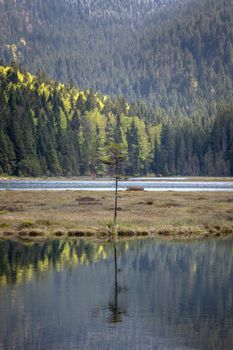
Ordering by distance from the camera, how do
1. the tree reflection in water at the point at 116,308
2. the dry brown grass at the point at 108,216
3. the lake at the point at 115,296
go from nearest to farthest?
the lake at the point at 115,296
the tree reflection in water at the point at 116,308
the dry brown grass at the point at 108,216

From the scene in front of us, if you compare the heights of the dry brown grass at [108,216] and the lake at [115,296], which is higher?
the dry brown grass at [108,216]

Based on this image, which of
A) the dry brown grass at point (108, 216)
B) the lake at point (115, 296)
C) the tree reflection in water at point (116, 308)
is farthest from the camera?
the dry brown grass at point (108, 216)

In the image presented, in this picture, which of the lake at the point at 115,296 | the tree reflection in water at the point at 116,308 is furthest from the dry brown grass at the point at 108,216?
the tree reflection in water at the point at 116,308

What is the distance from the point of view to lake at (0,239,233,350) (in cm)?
3212

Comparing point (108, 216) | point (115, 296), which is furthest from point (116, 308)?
point (108, 216)

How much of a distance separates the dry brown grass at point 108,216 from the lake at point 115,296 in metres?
5.78

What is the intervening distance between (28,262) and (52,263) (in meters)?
1.65

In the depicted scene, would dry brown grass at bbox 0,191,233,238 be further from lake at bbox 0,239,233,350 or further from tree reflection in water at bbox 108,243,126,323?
tree reflection in water at bbox 108,243,126,323

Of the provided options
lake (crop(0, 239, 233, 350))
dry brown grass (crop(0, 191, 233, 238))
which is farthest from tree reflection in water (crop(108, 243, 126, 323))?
dry brown grass (crop(0, 191, 233, 238))

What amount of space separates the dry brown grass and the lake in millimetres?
5779

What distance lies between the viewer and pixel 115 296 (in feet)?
133

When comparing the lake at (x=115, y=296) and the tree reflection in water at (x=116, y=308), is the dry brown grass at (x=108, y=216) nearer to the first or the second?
the lake at (x=115, y=296)

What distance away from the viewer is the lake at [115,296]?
32125 mm

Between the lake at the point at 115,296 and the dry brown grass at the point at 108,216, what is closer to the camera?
the lake at the point at 115,296
